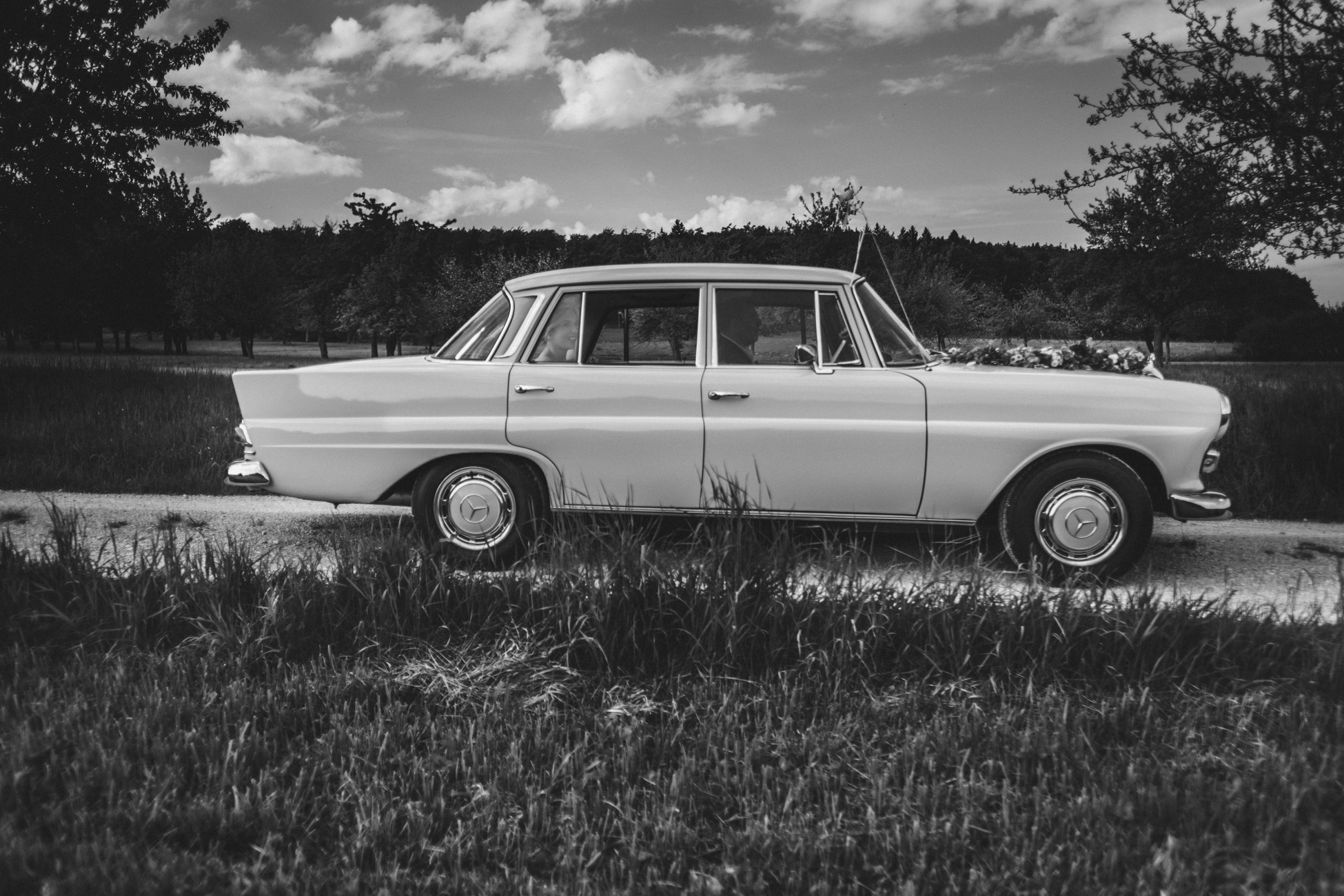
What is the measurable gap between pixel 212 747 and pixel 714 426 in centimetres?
272

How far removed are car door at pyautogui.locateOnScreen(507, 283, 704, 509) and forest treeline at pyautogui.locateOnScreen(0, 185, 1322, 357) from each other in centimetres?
2272

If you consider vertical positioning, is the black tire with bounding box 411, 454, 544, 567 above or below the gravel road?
above

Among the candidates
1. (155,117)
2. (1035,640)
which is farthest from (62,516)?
(155,117)

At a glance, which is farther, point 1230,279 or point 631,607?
point 1230,279

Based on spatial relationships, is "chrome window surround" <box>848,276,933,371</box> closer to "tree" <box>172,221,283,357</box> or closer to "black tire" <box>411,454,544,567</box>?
"black tire" <box>411,454,544,567</box>

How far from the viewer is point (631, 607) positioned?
3.24m

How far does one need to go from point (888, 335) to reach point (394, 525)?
3.37m

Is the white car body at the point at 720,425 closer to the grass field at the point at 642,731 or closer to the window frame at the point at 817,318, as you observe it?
the window frame at the point at 817,318

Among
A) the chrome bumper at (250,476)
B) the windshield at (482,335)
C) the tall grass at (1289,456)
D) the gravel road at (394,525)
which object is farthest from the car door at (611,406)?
the tall grass at (1289,456)

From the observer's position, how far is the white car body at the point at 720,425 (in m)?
4.42

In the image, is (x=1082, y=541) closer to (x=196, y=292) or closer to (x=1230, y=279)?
(x=1230, y=279)

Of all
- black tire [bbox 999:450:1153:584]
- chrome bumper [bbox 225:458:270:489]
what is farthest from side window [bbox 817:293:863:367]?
chrome bumper [bbox 225:458:270:489]

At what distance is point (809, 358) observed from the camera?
4559mm

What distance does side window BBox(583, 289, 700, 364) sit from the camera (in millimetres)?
4809
